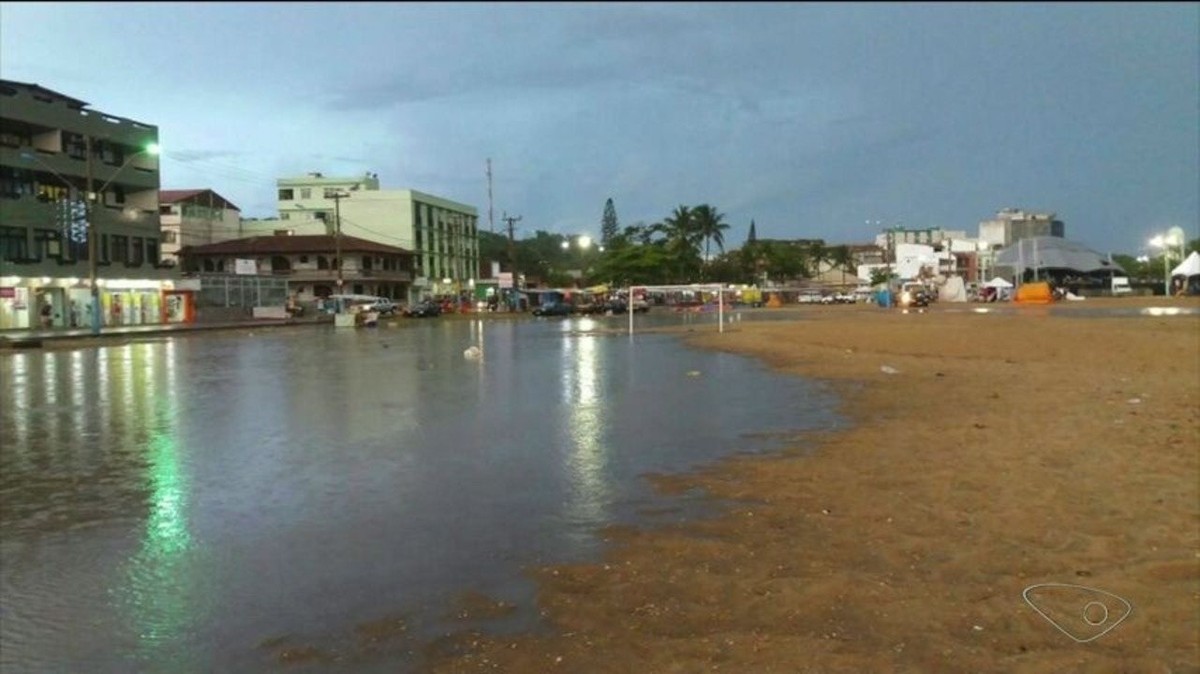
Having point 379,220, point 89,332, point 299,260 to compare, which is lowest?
point 89,332

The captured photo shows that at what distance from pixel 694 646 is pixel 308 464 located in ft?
20.4

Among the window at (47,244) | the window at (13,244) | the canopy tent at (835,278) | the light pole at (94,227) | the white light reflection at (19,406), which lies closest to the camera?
the white light reflection at (19,406)

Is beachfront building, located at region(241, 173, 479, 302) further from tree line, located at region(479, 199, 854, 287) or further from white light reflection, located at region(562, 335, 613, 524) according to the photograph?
white light reflection, located at region(562, 335, 613, 524)

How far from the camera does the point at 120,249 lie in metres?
56.6

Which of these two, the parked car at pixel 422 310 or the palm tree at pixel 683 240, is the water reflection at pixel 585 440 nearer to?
the parked car at pixel 422 310

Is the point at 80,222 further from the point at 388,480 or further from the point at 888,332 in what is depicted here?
the point at 388,480

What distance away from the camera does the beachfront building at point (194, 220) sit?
8562 centimetres

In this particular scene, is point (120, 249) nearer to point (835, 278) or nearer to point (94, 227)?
point (94, 227)

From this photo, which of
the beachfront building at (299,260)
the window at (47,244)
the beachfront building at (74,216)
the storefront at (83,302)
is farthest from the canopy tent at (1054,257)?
the window at (47,244)

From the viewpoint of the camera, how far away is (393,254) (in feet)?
296

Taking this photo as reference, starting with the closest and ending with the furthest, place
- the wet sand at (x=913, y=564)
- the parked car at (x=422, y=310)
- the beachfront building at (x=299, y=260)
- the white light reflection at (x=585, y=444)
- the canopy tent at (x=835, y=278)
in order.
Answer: the wet sand at (x=913, y=564) → the white light reflection at (x=585, y=444) → the parked car at (x=422, y=310) → the beachfront building at (x=299, y=260) → the canopy tent at (x=835, y=278)

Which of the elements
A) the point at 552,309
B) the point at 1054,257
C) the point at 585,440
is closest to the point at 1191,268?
the point at 1054,257

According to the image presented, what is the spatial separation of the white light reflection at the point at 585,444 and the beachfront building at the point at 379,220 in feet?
253

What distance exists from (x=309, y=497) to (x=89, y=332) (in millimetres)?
43409
